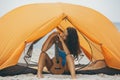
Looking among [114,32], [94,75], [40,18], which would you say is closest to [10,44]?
[40,18]

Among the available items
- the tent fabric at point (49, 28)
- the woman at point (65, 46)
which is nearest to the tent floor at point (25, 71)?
the tent fabric at point (49, 28)

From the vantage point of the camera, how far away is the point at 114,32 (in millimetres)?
7637

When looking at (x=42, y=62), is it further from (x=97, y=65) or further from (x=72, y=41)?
(x=97, y=65)

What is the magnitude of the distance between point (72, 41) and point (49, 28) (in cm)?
47

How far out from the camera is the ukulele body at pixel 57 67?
657 centimetres

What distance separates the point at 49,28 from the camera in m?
6.64

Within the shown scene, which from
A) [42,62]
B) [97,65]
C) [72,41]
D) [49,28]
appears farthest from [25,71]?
[97,65]

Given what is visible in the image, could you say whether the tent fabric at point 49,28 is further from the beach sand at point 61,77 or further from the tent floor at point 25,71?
the beach sand at point 61,77

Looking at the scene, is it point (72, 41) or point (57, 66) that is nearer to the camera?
point (72, 41)

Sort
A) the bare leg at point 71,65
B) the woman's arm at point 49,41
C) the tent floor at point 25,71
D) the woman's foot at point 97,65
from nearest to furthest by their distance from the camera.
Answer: the bare leg at point 71,65 → the woman's arm at point 49,41 → the tent floor at point 25,71 → the woman's foot at point 97,65

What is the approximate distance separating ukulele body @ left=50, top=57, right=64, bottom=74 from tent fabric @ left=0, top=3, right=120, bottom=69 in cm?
48

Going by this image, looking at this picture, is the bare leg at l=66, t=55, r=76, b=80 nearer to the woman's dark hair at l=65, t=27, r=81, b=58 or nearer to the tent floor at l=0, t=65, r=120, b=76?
the woman's dark hair at l=65, t=27, r=81, b=58

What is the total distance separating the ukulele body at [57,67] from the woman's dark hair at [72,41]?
10.1 inches

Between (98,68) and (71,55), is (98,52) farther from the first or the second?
(71,55)
